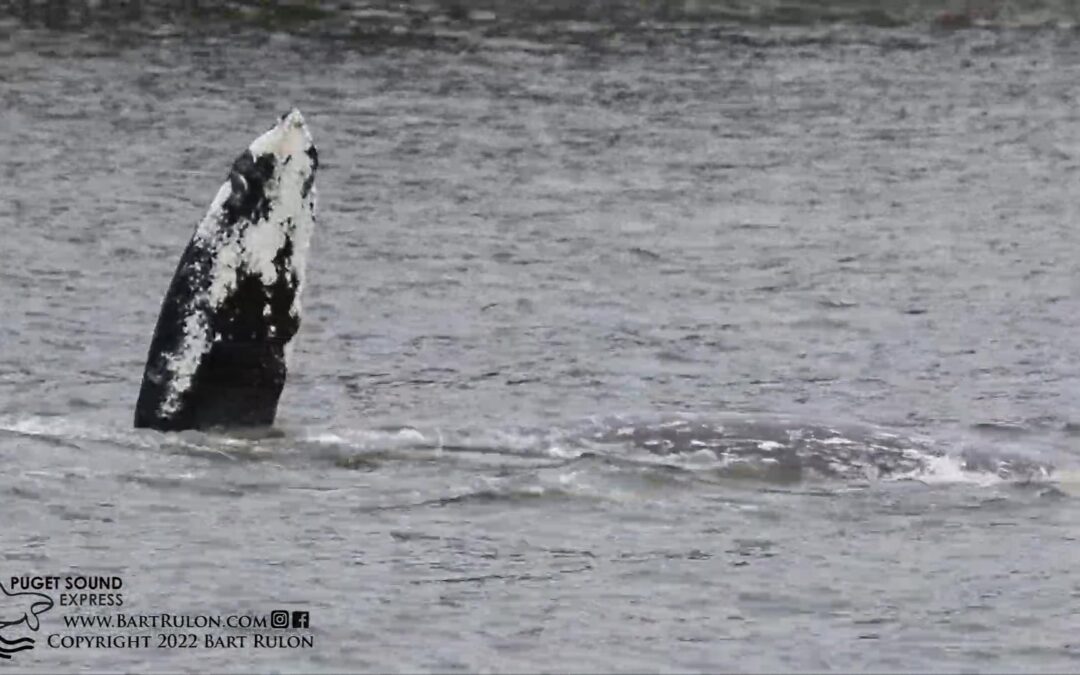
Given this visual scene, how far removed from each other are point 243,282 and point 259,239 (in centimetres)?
32

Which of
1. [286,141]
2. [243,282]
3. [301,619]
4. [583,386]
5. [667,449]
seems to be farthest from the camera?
[583,386]

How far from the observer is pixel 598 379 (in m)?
24.1

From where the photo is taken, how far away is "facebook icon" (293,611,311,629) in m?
15.7

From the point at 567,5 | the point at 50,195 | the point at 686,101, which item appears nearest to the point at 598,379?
the point at 50,195

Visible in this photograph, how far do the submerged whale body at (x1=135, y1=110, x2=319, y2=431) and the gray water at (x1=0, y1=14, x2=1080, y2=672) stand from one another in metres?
0.56

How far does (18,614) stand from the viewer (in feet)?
52.2

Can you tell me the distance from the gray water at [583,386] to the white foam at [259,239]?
72 cm

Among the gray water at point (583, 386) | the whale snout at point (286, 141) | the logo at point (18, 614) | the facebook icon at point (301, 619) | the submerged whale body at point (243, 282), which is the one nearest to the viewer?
the logo at point (18, 614)

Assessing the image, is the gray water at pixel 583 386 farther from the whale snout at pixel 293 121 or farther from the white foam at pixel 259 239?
the whale snout at pixel 293 121

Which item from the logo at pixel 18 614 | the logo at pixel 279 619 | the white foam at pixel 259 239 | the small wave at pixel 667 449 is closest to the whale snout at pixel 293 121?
the white foam at pixel 259 239

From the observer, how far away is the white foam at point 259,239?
19.4 m

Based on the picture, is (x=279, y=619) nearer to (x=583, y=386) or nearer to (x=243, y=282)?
(x=243, y=282)

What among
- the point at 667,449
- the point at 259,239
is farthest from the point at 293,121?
the point at 667,449

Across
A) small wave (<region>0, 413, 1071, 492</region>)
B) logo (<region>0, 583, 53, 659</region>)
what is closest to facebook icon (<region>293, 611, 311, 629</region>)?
logo (<region>0, 583, 53, 659</region>)
